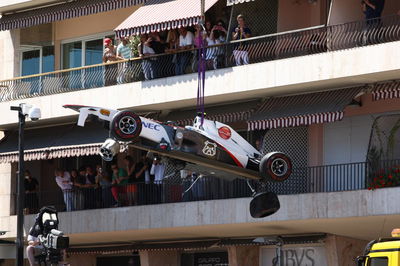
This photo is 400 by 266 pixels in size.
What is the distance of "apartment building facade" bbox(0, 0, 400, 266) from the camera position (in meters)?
33.3

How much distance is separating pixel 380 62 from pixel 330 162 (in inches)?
169

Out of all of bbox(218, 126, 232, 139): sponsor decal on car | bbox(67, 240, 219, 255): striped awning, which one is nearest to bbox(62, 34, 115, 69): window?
bbox(67, 240, 219, 255): striped awning

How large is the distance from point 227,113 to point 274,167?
Answer: 860 centimetres

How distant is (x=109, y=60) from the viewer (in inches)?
1544

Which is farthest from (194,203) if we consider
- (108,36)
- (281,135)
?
(108,36)

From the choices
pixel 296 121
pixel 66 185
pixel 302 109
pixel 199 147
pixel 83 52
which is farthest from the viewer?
pixel 83 52

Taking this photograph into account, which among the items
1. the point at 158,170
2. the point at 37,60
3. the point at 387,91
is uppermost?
the point at 37,60

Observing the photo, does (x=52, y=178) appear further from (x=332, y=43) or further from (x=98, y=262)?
(x=332, y=43)

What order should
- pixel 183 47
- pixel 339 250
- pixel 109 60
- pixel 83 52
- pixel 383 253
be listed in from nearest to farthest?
pixel 383 253 < pixel 339 250 < pixel 183 47 < pixel 109 60 < pixel 83 52

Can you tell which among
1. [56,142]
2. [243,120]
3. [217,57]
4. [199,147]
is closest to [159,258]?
[56,142]

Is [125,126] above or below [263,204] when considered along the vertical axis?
above

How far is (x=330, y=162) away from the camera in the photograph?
35.4 meters

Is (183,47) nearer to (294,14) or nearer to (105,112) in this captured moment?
(294,14)

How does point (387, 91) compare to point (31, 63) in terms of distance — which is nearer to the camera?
point (387, 91)
